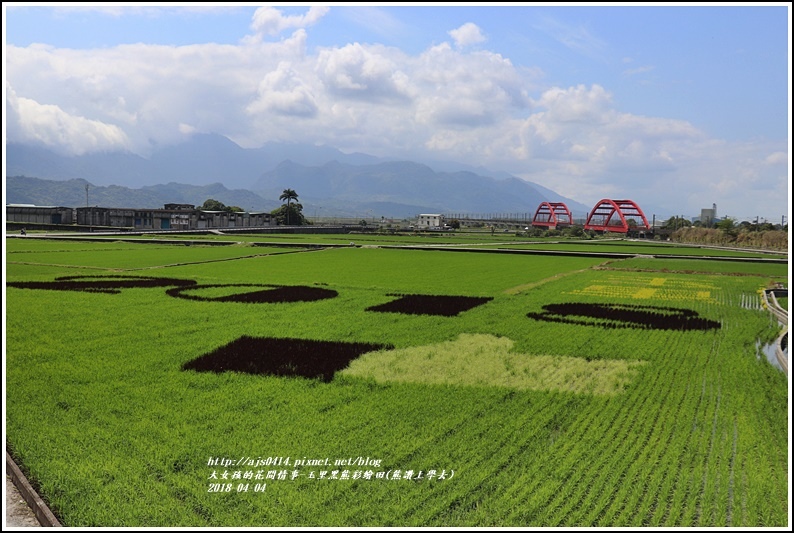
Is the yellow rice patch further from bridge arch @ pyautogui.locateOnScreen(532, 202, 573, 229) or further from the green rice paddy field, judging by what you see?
bridge arch @ pyautogui.locateOnScreen(532, 202, 573, 229)

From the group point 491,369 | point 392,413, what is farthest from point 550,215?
point 392,413

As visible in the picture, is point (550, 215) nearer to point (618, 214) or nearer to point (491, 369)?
point (618, 214)

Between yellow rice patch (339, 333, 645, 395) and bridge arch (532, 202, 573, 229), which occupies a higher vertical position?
bridge arch (532, 202, 573, 229)

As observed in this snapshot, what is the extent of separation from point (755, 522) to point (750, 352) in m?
11.1

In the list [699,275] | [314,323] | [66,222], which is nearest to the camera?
[314,323]

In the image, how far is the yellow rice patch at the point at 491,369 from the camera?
1313cm

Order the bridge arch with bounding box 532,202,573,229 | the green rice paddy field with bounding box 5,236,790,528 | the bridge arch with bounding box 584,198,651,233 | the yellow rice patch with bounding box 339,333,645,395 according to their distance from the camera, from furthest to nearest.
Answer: the bridge arch with bounding box 532,202,573,229
the bridge arch with bounding box 584,198,651,233
the yellow rice patch with bounding box 339,333,645,395
the green rice paddy field with bounding box 5,236,790,528

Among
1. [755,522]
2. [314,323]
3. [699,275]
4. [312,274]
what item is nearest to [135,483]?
[755,522]

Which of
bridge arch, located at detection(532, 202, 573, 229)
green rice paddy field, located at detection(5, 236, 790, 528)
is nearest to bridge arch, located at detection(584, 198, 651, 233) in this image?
bridge arch, located at detection(532, 202, 573, 229)

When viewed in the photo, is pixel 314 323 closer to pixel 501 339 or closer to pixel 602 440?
pixel 501 339

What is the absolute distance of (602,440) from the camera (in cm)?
984

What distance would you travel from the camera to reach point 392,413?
1095 cm

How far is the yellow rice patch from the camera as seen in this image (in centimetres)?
1313

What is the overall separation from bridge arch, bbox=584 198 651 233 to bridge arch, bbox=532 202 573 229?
10.2 metres
